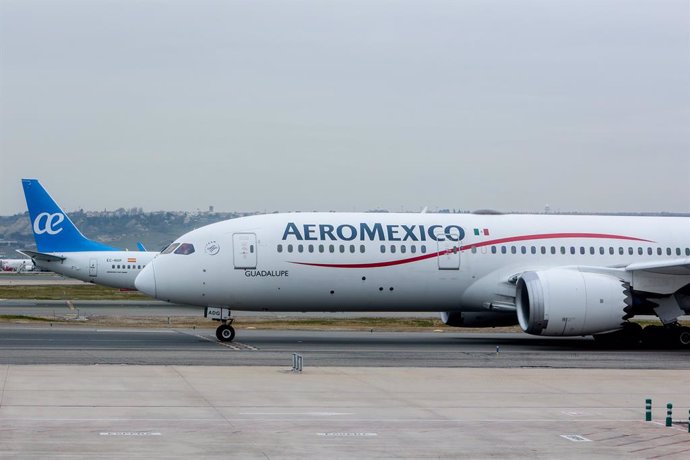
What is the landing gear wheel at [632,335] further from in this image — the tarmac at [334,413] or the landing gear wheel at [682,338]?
the tarmac at [334,413]

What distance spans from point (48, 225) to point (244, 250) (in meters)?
38.0

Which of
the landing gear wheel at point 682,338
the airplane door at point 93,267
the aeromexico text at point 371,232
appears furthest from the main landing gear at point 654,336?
the airplane door at point 93,267

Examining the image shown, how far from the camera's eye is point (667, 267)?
3366cm

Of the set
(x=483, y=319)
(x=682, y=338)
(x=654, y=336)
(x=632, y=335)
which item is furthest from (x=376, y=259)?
(x=682, y=338)

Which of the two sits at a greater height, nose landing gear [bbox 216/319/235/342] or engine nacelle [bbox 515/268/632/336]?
engine nacelle [bbox 515/268/632/336]

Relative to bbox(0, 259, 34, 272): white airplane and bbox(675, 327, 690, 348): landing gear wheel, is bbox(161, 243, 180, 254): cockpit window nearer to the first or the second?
bbox(675, 327, 690, 348): landing gear wheel

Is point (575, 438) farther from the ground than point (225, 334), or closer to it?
closer to it

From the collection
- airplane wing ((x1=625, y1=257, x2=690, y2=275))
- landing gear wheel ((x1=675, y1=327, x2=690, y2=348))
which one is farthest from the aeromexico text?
landing gear wheel ((x1=675, y1=327, x2=690, y2=348))

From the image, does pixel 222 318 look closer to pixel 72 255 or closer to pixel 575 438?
pixel 575 438

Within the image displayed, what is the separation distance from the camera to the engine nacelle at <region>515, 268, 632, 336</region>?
33.1m

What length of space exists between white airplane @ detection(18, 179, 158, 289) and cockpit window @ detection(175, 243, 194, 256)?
3545 cm

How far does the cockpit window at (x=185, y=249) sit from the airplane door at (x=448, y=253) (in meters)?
7.73

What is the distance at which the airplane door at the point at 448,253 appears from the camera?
35.0m

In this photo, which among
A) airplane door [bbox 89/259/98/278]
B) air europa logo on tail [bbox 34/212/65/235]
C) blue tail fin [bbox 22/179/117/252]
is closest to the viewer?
blue tail fin [bbox 22/179/117/252]
